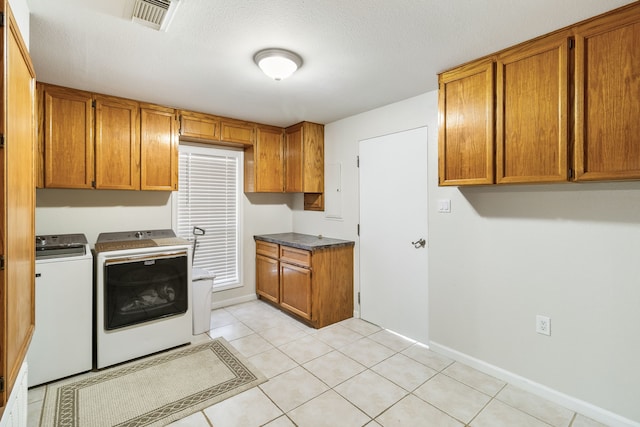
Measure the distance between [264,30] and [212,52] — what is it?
475mm

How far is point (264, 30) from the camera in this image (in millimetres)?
1898

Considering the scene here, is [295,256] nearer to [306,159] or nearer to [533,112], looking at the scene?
[306,159]

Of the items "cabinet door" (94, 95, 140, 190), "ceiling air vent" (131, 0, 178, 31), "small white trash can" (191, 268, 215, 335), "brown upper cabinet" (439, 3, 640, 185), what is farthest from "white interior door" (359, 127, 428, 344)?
"cabinet door" (94, 95, 140, 190)

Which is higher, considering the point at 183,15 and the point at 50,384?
the point at 183,15

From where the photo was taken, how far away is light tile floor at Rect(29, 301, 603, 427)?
1.98 m

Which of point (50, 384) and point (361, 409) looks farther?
point (50, 384)

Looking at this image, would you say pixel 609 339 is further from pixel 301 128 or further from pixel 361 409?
pixel 301 128

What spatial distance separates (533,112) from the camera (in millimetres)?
2020

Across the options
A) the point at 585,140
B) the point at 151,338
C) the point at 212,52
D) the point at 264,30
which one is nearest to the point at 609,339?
the point at 585,140

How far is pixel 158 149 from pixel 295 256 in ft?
6.08

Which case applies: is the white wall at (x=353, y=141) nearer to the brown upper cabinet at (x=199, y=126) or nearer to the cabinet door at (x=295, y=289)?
the cabinet door at (x=295, y=289)

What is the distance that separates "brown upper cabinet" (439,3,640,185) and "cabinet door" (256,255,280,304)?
7.91 ft

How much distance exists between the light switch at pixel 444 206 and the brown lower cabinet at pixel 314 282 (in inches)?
48.0

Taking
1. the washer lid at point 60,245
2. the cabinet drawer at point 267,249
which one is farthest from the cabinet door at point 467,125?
the washer lid at point 60,245
